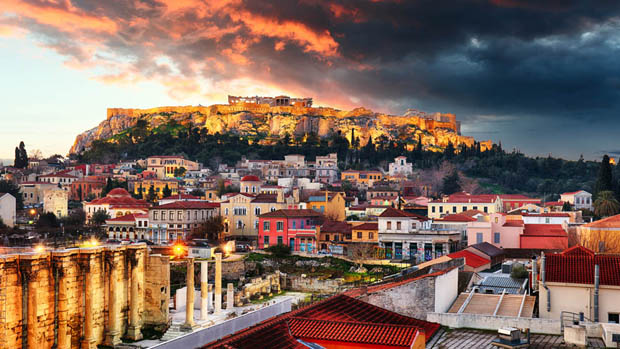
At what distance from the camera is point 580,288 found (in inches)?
797

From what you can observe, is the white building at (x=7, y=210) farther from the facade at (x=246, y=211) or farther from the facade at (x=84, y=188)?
the facade at (x=84, y=188)

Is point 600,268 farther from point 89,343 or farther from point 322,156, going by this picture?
point 322,156

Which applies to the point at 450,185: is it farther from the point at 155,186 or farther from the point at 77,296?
the point at 77,296

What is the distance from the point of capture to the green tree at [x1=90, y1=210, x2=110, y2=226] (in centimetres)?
7990

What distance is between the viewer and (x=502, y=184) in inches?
4471

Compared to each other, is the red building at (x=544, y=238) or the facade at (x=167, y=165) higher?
the facade at (x=167, y=165)

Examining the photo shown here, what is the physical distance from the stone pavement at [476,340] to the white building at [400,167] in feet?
340

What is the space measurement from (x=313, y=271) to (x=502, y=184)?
6870cm

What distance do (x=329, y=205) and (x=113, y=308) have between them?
46.7 m

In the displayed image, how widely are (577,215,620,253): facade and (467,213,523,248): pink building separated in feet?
22.3

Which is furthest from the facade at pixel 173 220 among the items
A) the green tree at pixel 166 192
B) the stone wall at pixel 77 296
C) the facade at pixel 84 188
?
the facade at pixel 84 188

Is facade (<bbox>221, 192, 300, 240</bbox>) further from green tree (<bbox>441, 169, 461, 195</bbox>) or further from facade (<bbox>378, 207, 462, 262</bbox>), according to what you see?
green tree (<bbox>441, 169, 461, 195</bbox>)

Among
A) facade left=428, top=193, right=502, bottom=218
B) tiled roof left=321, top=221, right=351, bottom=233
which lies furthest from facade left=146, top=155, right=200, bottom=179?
facade left=428, top=193, right=502, bottom=218

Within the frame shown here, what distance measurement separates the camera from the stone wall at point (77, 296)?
23.6 metres
